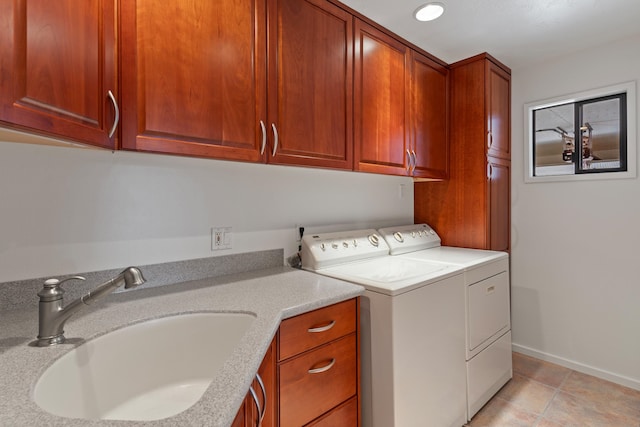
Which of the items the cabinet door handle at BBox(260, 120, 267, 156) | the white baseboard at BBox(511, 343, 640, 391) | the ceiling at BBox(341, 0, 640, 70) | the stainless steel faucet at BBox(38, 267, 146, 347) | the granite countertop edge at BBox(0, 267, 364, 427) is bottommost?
the white baseboard at BBox(511, 343, 640, 391)

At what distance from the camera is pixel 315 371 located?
122cm

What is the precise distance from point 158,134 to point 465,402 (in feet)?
6.68

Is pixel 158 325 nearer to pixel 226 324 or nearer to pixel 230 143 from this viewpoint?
pixel 226 324

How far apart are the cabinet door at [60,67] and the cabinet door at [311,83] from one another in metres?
0.61

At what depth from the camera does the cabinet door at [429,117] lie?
7.06ft

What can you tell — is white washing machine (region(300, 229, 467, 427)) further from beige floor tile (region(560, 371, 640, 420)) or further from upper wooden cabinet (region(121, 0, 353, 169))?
beige floor tile (region(560, 371, 640, 420))

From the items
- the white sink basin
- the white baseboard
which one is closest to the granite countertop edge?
the white sink basin

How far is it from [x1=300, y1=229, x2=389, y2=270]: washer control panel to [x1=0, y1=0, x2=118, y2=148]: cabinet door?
105cm

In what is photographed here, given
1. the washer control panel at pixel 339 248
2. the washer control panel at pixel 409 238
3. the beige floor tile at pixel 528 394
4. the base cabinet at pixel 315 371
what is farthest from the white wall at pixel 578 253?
the base cabinet at pixel 315 371

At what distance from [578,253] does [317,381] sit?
89.9 inches

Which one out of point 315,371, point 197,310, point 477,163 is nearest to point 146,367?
point 197,310

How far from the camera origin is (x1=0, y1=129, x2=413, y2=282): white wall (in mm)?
1112

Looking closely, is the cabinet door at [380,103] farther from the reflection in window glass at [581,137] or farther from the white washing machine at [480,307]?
the reflection in window glass at [581,137]

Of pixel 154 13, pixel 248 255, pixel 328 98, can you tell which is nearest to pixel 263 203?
pixel 248 255
